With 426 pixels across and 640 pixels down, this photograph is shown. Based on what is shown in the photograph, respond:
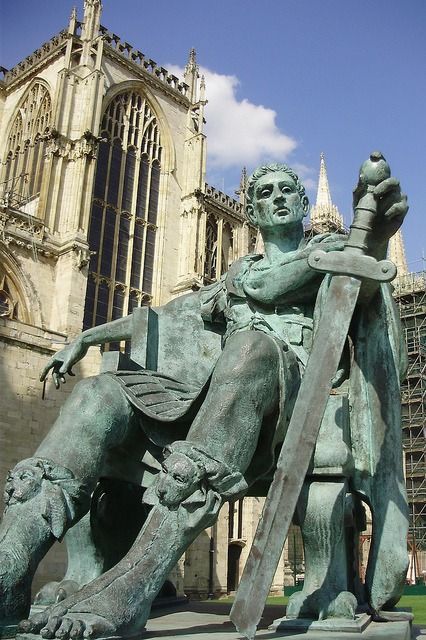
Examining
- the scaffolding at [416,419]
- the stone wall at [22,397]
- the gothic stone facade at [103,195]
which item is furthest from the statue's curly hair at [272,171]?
the scaffolding at [416,419]

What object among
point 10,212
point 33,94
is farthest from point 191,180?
point 10,212

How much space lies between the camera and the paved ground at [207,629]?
1861 millimetres

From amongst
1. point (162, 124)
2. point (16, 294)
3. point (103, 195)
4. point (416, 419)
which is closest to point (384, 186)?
point (16, 294)

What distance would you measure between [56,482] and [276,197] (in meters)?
1.36

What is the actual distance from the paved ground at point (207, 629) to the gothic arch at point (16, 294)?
21522 millimetres

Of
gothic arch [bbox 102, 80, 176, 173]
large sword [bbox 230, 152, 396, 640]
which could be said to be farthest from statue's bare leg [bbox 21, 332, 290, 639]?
gothic arch [bbox 102, 80, 176, 173]

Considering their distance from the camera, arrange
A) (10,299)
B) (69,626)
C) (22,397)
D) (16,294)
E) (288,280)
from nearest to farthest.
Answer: (69,626), (288,280), (22,397), (16,294), (10,299)

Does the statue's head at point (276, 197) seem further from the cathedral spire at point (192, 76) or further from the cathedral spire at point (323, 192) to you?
the cathedral spire at point (323, 192)

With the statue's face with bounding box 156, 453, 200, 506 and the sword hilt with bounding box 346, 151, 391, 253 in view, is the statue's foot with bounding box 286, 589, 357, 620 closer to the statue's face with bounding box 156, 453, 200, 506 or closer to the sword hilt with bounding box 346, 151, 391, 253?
the statue's face with bounding box 156, 453, 200, 506

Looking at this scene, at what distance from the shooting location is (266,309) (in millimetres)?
2662

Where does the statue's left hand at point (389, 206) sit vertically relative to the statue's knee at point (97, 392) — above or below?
above

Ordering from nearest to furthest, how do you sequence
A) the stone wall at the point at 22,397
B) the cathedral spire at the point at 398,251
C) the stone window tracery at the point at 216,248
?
the stone wall at the point at 22,397, the stone window tracery at the point at 216,248, the cathedral spire at the point at 398,251

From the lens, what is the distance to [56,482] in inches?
79.4

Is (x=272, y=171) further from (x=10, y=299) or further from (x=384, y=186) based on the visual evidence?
(x=10, y=299)
